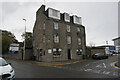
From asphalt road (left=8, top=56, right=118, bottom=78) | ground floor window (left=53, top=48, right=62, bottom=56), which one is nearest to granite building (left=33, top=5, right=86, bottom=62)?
ground floor window (left=53, top=48, right=62, bottom=56)

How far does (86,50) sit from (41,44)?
12.7 meters

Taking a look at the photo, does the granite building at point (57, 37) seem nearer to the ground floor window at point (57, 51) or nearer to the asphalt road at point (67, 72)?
the ground floor window at point (57, 51)

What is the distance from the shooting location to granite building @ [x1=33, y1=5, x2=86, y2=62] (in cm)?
1978

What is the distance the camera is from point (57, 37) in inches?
827

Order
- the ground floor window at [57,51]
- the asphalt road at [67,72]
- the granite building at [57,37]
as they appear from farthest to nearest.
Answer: the ground floor window at [57,51] → the granite building at [57,37] → the asphalt road at [67,72]

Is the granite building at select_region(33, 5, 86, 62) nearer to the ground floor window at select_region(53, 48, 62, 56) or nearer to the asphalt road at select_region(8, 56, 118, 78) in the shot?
the ground floor window at select_region(53, 48, 62, 56)

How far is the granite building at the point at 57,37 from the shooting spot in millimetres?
19781

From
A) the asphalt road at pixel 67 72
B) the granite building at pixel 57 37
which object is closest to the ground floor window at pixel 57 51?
the granite building at pixel 57 37

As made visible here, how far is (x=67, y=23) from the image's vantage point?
23422mm

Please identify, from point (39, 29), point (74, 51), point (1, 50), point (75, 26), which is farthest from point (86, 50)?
point (1, 50)

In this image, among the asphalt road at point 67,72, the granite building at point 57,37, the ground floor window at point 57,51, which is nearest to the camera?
the asphalt road at point 67,72

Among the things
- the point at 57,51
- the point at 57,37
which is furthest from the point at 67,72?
the point at 57,37

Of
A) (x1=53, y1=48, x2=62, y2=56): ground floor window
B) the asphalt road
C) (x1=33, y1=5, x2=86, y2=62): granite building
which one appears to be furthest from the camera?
(x1=53, y1=48, x2=62, y2=56): ground floor window

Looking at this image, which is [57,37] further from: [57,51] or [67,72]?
[67,72]
